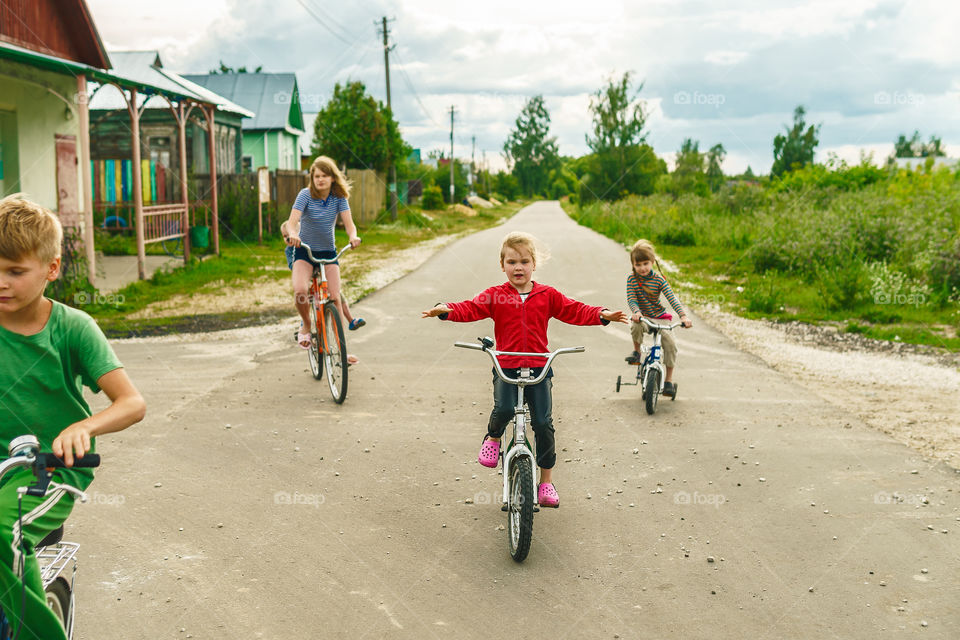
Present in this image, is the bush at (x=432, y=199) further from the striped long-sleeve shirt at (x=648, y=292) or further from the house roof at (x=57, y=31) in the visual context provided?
the striped long-sleeve shirt at (x=648, y=292)

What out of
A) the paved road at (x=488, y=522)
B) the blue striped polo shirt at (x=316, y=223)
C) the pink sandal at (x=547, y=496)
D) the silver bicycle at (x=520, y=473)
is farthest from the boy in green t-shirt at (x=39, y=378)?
the blue striped polo shirt at (x=316, y=223)

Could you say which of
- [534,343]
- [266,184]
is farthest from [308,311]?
[266,184]

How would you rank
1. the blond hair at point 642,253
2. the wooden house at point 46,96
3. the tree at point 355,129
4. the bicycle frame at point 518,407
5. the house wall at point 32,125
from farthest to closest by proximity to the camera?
the tree at point 355,129
the house wall at point 32,125
the wooden house at point 46,96
the blond hair at point 642,253
the bicycle frame at point 518,407

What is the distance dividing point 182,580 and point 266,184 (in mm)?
21966

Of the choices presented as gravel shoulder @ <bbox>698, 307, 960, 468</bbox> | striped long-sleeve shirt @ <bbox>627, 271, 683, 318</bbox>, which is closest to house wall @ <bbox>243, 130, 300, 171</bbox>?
gravel shoulder @ <bbox>698, 307, 960, 468</bbox>

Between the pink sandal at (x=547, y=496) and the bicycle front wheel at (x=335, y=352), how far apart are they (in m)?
2.97

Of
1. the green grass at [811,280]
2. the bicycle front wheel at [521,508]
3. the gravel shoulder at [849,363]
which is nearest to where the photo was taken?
the bicycle front wheel at [521,508]

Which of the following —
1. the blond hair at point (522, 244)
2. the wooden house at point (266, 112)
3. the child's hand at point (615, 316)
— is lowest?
the child's hand at point (615, 316)

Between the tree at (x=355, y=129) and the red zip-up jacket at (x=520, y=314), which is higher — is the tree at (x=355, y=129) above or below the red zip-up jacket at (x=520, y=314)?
above

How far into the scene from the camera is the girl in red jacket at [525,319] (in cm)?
461

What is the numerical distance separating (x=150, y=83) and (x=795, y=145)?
45.3 m

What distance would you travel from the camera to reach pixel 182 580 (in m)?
4.03

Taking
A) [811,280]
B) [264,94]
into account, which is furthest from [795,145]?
[811,280]

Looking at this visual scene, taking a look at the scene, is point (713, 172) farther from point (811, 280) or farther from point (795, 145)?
point (811, 280)
